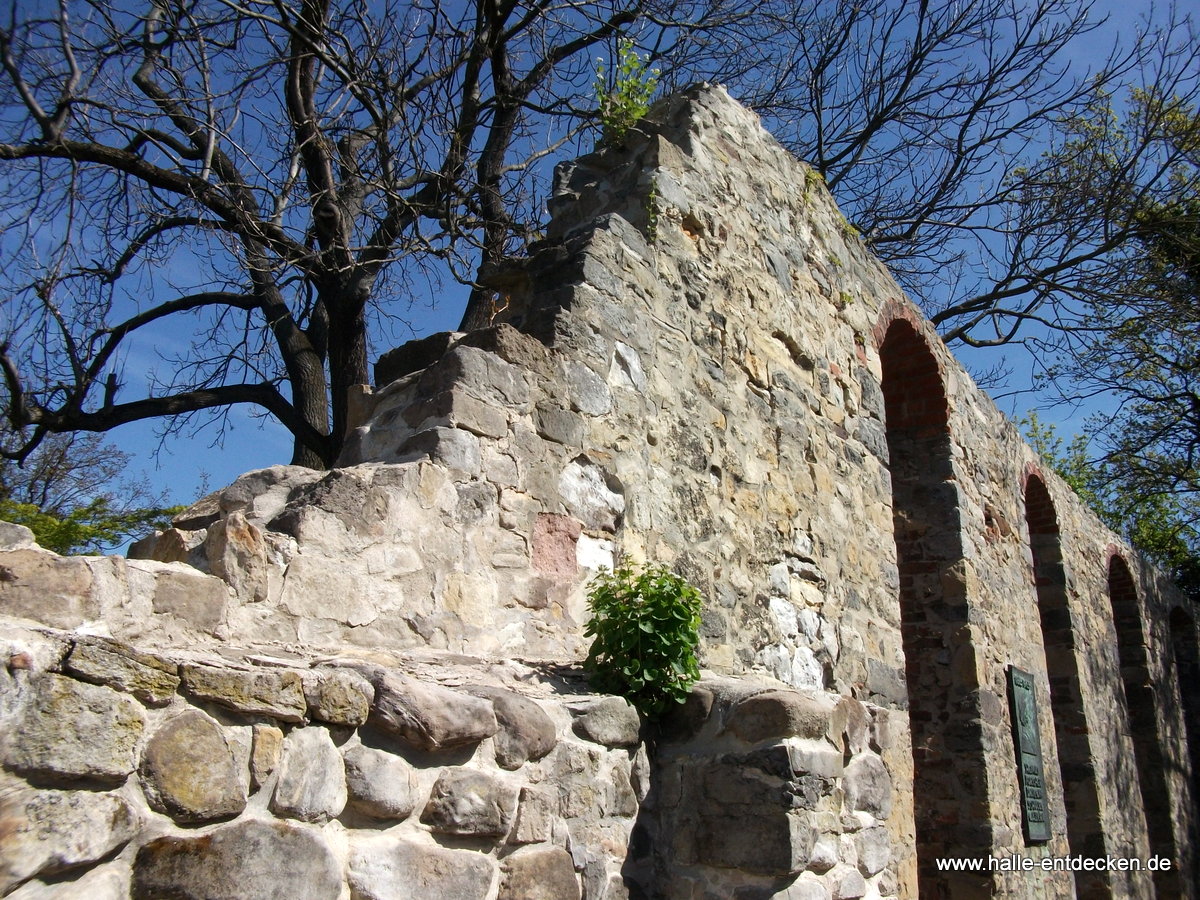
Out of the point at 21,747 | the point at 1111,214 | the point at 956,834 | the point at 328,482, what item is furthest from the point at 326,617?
the point at 1111,214

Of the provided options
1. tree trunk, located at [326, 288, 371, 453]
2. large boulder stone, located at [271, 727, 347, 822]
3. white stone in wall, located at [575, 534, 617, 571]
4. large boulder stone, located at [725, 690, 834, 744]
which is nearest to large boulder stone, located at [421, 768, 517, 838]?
large boulder stone, located at [271, 727, 347, 822]

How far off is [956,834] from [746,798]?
3881 mm

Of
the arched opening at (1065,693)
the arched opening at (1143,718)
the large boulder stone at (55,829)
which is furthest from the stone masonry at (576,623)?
the arched opening at (1143,718)

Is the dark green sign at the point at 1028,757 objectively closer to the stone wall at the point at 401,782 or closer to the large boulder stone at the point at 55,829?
the stone wall at the point at 401,782

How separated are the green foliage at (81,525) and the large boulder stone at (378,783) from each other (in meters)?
7.30

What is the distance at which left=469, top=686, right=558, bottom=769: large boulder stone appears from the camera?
7.06 ft

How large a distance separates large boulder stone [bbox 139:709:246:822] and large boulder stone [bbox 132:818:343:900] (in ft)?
0.12

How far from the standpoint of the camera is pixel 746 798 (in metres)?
2.47

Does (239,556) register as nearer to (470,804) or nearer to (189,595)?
(189,595)

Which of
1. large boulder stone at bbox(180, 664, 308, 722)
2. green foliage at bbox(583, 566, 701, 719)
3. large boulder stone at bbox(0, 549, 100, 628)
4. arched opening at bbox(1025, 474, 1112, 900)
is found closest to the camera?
large boulder stone at bbox(180, 664, 308, 722)

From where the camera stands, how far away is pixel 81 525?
9547mm

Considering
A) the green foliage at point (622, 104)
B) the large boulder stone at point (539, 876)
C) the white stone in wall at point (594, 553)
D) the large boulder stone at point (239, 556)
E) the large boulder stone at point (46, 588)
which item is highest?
the green foliage at point (622, 104)

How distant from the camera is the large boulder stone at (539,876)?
6.87ft

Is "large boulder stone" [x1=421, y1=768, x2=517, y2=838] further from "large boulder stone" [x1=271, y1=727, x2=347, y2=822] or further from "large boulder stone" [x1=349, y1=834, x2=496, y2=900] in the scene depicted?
"large boulder stone" [x1=271, y1=727, x2=347, y2=822]
